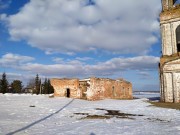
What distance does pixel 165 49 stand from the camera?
26.0m

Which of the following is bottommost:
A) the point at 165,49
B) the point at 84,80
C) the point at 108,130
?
the point at 108,130

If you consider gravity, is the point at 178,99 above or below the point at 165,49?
below

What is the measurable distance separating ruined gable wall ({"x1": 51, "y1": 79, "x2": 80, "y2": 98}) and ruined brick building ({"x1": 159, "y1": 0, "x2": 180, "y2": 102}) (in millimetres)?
10776

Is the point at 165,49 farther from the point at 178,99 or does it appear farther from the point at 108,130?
the point at 108,130

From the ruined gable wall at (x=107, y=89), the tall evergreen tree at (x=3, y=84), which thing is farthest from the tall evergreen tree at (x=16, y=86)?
the ruined gable wall at (x=107, y=89)

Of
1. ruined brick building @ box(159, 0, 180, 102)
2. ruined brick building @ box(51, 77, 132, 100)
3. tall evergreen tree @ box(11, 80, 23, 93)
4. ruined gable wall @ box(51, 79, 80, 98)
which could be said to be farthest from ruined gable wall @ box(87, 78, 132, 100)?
tall evergreen tree @ box(11, 80, 23, 93)

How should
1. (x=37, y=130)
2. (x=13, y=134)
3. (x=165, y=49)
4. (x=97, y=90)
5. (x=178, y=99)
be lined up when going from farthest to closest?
(x=97, y=90)
(x=165, y=49)
(x=178, y=99)
(x=37, y=130)
(x=13, y=134)

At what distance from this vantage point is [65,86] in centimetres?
3180

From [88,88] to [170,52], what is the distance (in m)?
10.2

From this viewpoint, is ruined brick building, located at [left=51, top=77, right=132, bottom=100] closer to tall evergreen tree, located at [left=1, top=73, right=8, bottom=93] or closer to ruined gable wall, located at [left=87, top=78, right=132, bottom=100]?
ruined gable wall, located at [left=87, top=78, right=132, bottom=100]

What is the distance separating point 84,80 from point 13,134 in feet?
74.7

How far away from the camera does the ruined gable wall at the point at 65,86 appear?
102ft

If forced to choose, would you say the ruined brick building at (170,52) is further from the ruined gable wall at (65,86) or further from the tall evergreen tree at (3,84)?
the tall evergreen tree at (3,84)

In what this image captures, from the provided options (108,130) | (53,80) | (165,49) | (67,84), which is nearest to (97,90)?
(67,84)
